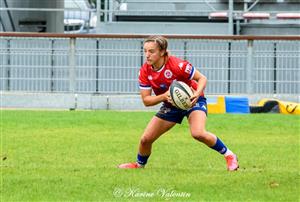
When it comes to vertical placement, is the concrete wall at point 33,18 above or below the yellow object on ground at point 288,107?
above

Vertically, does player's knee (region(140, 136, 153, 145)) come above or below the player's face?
below

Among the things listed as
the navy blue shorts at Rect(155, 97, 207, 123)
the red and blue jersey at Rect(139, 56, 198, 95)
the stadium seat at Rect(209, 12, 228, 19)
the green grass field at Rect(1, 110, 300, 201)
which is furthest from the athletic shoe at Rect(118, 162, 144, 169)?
the stadium seat at Rect(209, 12, 228, 19)

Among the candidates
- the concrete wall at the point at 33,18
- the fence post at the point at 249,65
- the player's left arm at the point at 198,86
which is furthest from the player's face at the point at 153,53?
the concrete wall at the point at 33,18

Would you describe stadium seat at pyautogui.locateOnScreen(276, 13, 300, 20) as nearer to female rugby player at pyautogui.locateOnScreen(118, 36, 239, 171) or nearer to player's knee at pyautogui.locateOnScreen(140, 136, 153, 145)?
female rugby player at pyautogui.locateOnScreen(118, 36, 239, 171)

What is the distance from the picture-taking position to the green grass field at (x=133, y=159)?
31.0 feet

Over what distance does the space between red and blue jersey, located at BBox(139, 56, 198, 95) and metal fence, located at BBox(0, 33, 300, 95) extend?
13.9 m

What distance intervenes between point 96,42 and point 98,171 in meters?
14.4

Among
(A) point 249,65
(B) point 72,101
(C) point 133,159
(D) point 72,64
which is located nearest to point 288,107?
(A) point 249,65

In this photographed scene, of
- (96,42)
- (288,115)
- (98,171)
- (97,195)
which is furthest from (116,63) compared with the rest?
(97,195)

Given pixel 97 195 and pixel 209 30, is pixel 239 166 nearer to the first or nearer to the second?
pixel 97 195

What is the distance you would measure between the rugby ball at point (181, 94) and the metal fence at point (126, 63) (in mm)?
14150

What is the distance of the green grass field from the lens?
9.45m

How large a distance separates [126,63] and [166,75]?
1426 cm

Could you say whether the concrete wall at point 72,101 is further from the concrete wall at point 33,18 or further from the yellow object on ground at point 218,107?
the concrete wall at point 33,18
